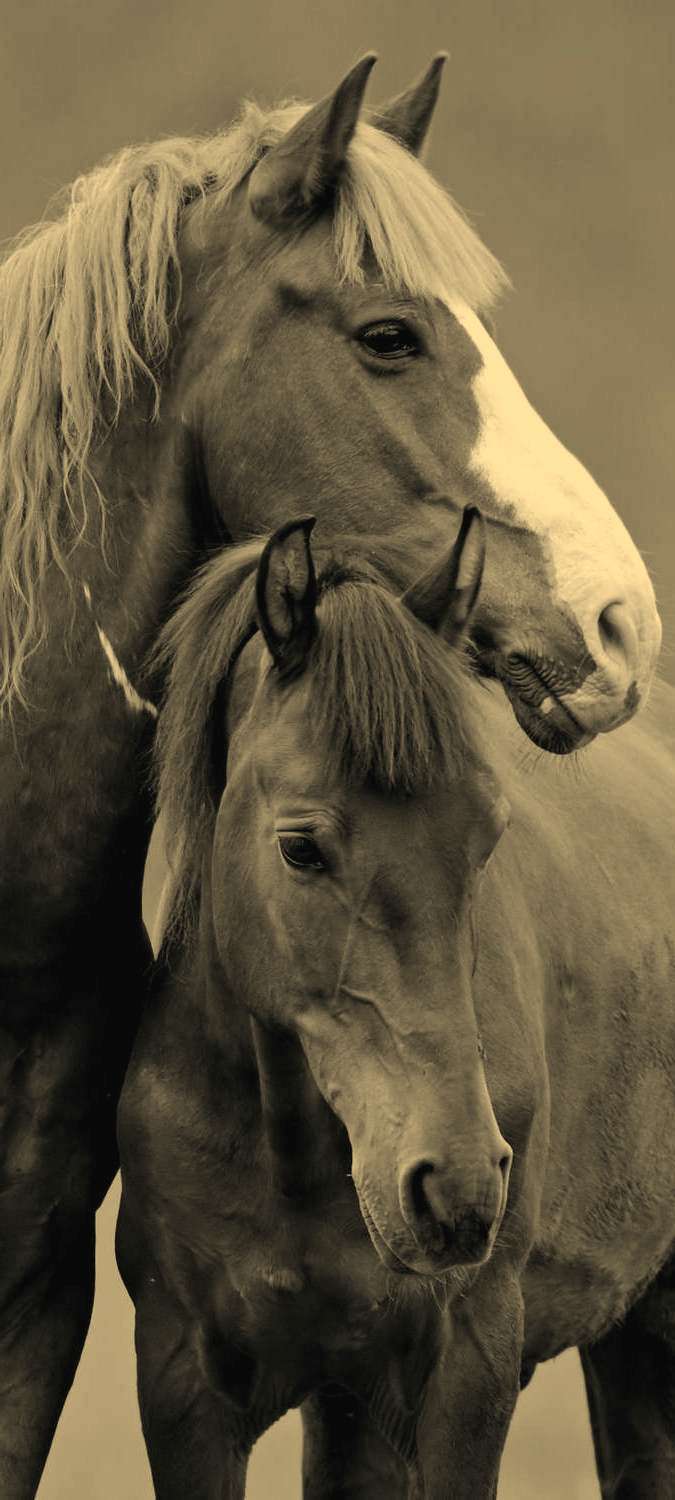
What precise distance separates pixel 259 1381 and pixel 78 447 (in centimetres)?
91

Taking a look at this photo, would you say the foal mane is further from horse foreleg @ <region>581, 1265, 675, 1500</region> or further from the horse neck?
horse foreleg @ <region>581, 1265, 675, 1500</region>

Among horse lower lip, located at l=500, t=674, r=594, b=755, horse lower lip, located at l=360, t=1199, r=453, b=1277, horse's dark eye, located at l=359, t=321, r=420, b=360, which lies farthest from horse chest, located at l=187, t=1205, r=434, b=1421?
horse's dark eye, located at l=359, t=321, r=420, b=360

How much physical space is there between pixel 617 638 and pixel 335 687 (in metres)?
0.28

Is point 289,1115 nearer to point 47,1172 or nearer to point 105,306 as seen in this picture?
point 47,1172

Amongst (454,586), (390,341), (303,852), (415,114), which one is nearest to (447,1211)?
(303,852)

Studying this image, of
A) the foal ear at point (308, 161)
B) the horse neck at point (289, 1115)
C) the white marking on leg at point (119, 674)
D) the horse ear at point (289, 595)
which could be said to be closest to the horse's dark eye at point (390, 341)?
the foal ear at point (308, 161)

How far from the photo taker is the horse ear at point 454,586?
213 cm

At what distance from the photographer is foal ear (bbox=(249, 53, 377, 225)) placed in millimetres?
2316

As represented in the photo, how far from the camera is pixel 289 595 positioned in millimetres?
2100

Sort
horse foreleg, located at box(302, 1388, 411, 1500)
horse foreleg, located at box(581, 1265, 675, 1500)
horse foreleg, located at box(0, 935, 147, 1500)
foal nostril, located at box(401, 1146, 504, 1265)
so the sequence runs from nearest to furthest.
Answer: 1. foal nostril, located at box(401, 1146, 504, 1265)
2. horse foreleg, located at box(0, 935, 147, 1500)
3. horse foreleg, located at box(302, 1388, 411, 1500)
4. horse foreleg, located at box(581, 1265, 675, 1500)

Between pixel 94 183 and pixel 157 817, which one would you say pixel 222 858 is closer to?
pixel 157 817

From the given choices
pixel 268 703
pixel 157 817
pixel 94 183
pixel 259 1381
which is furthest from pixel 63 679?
pixel 259 1381

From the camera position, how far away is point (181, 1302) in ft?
7.65

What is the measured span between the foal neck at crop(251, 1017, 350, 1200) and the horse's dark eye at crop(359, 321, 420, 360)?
0.64 metres
